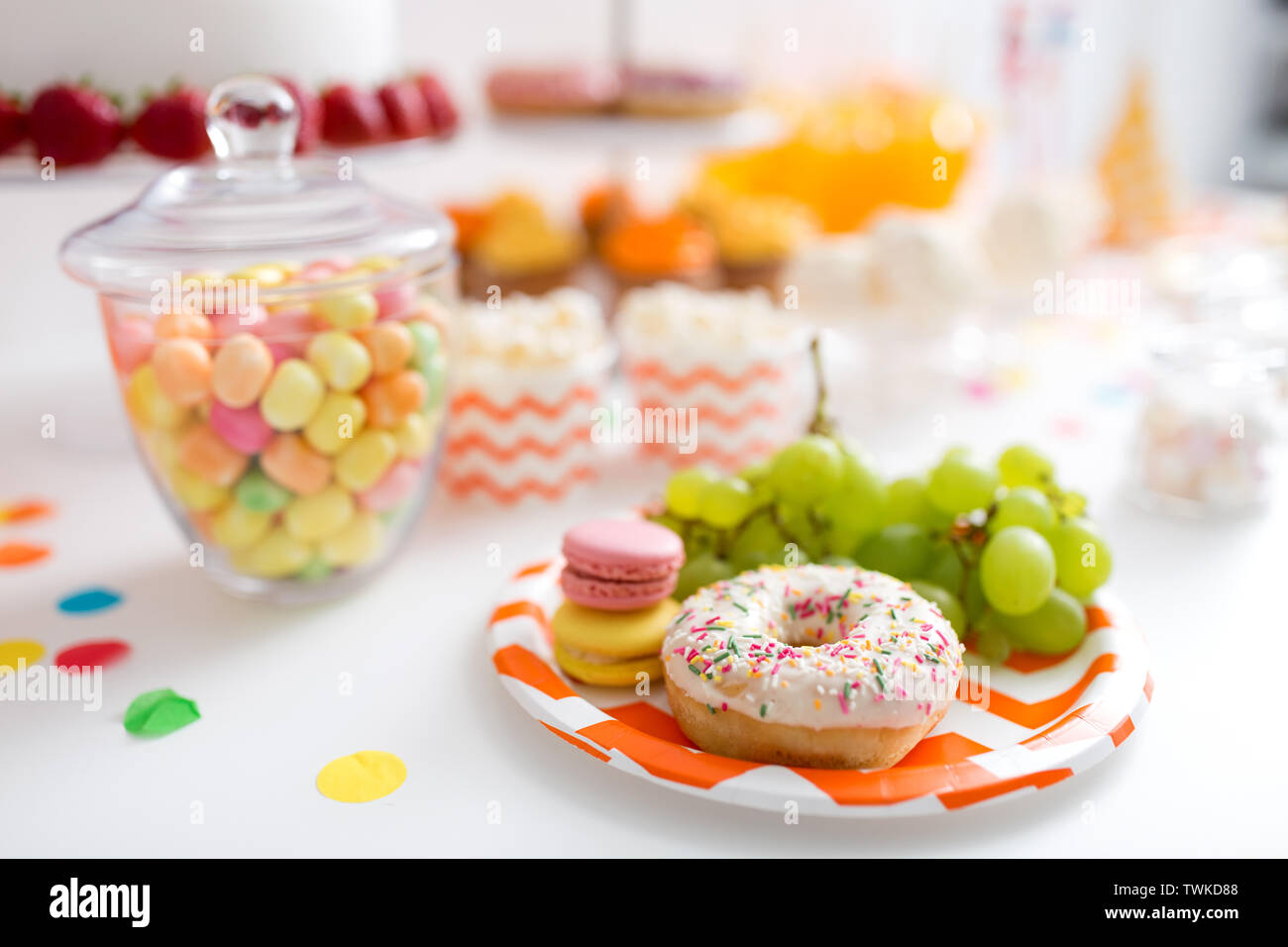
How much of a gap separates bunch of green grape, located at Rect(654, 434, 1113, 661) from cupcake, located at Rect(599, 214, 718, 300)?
0.73 metres

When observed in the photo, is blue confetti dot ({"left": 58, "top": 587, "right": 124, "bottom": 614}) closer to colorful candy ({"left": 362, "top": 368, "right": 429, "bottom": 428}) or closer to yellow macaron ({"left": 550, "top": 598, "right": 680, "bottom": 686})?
colorful candy ({"left": 362, "top": 368, "right": 429, "bottom": 428})

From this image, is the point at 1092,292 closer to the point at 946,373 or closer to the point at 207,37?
the point at 946,373

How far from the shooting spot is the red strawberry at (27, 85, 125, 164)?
3.40 feet

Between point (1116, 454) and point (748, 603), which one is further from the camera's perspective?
point (1116, 454)

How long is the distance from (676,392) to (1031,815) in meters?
0.67

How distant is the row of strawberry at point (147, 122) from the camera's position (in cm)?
104

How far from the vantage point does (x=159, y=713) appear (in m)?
0.79

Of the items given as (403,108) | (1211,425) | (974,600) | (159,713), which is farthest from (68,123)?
(1211,425)

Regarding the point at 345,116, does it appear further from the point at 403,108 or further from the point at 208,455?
the point at 208,455

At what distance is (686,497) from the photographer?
0.93 metres

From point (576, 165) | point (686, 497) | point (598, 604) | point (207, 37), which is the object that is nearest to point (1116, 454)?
point (686, 497)

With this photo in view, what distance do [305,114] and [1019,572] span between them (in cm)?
84

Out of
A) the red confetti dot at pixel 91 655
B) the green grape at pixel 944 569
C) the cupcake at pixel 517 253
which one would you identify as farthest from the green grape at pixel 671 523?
the cupcake at pixel 517 253

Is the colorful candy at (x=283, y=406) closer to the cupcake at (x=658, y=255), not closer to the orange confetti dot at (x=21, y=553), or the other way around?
the orange confetti dot at (x=21, y=553)
